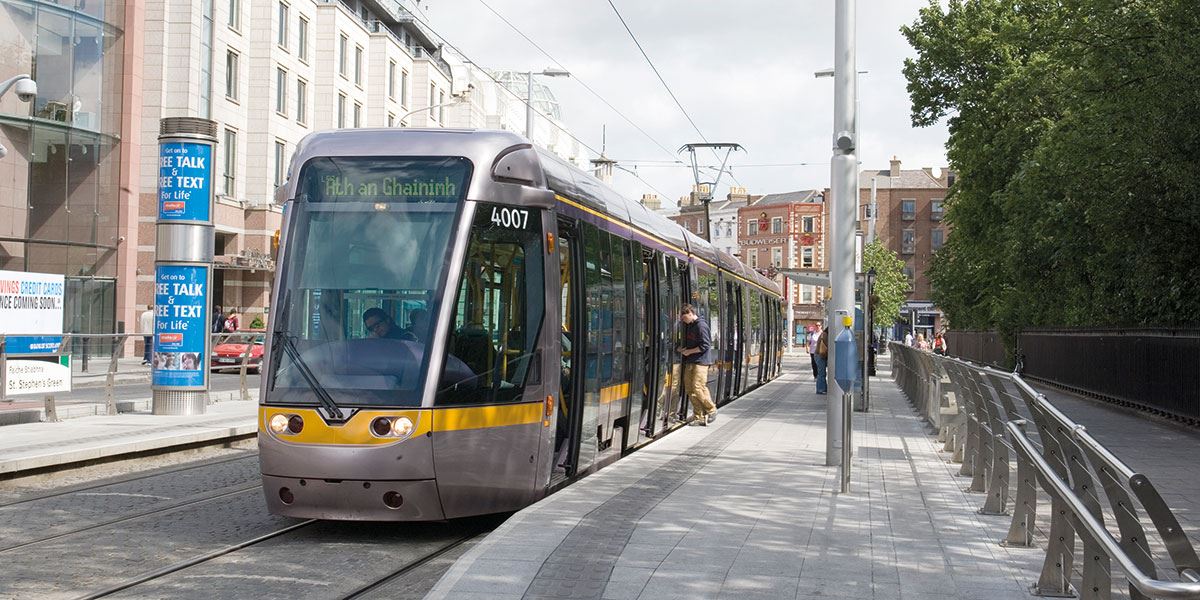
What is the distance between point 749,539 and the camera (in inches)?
327

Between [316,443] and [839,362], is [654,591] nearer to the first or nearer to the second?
[316,443]

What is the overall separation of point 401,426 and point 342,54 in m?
49.7

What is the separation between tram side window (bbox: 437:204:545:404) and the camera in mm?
9156

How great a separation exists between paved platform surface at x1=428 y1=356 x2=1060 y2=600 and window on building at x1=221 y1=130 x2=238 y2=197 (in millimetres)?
36786

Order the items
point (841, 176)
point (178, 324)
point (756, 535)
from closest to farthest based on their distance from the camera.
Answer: point (756, 535) → point (841, 176) → point (178, 324)

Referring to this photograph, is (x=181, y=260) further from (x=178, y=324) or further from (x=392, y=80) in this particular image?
(x=392, y=80)

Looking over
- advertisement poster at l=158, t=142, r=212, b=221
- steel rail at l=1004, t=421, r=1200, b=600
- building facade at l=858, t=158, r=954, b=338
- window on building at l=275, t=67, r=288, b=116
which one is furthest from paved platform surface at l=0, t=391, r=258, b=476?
building facade at l=858, t=158, r=954, b=338

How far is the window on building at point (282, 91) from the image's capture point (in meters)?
50.8

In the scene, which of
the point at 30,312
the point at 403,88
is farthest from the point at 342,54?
the point at 30,312

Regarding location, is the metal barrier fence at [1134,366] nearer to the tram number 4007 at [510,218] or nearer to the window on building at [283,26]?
the tram number 4007 at [510,218]

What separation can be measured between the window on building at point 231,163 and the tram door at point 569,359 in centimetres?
3862

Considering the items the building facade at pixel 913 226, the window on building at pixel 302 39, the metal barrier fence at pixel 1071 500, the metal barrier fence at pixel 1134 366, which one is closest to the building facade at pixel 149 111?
the window on building at pixel 302 39

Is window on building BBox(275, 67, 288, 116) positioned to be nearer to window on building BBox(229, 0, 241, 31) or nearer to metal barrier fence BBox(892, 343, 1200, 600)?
window on building BBox(229, 0, 241, 31)

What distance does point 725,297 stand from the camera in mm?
23078
